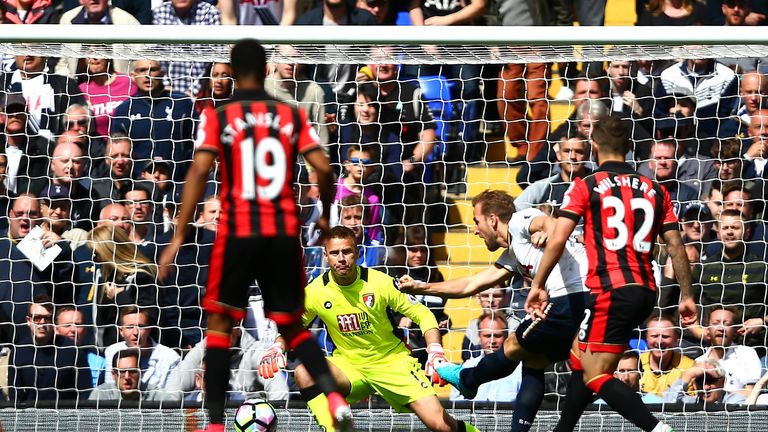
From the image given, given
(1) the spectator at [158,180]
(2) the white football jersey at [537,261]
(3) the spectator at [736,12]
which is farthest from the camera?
(3) the spectator at [736,12]

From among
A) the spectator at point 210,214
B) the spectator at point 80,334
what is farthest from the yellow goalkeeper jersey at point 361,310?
the spectator at point 80,334

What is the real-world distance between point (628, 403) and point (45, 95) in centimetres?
540

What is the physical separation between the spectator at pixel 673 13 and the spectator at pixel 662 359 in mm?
2495

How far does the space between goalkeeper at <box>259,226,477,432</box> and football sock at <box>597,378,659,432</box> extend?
1.40 metres

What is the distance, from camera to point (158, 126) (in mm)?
9828

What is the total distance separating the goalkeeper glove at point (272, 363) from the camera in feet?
24.2

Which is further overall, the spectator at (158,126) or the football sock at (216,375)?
the spectator at (158,126)

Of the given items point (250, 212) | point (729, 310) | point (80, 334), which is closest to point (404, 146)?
point (729, 310)

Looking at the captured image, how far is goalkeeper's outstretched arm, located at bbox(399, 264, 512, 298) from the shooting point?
307 inches

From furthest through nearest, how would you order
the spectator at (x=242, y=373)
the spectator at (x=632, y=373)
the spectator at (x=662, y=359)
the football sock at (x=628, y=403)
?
the spectator at (x=242, y=373) < the spectator at (x=662, y=359) < the spectator at (x=632, y=373) < the football sock at (x=628, y=403)

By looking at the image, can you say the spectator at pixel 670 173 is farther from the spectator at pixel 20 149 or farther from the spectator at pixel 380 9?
the spectator at pixel 20 149

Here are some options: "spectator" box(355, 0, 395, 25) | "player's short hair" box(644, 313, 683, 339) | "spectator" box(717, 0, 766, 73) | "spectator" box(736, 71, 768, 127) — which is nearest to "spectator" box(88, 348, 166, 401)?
"spectator" box(355, 0, 395, 25)

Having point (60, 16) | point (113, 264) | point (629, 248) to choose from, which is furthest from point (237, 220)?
point (60, 16)

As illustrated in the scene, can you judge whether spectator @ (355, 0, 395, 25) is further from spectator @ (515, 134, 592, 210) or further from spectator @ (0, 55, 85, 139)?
spectator @ (0, 55, 85, 139)
